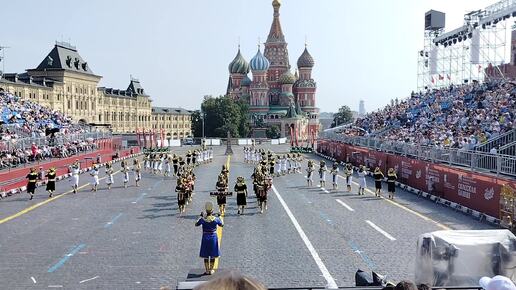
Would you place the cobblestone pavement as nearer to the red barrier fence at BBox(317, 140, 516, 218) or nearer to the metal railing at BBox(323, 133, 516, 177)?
the red barrier fence at BBox(317, 140, 516, 218)

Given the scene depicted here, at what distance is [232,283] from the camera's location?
7.64 ft

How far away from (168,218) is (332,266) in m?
8.87

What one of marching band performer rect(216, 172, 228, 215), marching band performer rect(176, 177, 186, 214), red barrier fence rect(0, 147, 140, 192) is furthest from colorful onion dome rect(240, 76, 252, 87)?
marching band performer rect(216, 172, 228, 215)

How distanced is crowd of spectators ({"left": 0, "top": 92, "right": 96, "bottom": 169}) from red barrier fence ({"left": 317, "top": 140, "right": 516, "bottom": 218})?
23.2 meters

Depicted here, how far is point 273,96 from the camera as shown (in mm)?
127688

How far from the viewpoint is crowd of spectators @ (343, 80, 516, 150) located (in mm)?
32688

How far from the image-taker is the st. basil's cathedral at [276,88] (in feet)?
394

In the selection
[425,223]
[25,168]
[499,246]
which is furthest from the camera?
[25,168]

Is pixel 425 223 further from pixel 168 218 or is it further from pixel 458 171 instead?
pixel 168 218

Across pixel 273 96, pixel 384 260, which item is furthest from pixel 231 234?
pixel 273 96

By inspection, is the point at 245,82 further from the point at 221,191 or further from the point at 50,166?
the point at 221,191

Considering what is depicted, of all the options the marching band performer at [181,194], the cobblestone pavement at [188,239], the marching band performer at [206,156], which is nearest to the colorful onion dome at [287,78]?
the marching band performer at [206,156]

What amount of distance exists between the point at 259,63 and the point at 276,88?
345 inches

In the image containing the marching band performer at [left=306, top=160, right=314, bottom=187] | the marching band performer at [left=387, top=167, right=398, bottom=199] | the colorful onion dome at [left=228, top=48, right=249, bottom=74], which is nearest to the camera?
the marching band performer at [left=387, top=167, right=398, bottom=199]
